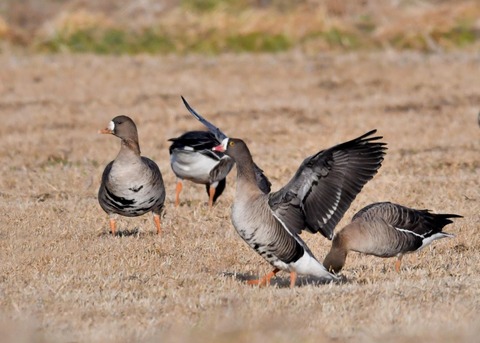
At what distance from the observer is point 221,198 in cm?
1409

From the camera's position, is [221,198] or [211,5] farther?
[211,5]

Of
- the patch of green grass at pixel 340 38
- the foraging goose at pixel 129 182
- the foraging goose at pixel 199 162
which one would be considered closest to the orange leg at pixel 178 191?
the foraging goose at pixel 199 162

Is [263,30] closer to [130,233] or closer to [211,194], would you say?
[211,194]

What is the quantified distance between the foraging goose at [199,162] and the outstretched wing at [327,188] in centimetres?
487

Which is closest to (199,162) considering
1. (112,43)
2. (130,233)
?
(130,233)

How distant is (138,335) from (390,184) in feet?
26.0

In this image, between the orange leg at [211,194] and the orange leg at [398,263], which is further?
the orange leg at [211,194]

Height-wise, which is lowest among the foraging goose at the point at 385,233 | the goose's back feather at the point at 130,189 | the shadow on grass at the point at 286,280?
the shadow on grass at the point at 286,280

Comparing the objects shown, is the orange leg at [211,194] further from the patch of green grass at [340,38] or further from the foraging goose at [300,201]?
the patch of green grass at [340,38]

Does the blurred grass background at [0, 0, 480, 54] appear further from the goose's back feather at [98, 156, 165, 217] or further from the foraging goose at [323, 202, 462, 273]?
the foraging goose at [323, 202, 462, 273]

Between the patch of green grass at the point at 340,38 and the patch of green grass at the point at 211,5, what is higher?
the patch of green grass at the point at 211,5

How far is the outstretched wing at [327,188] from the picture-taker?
8750mm

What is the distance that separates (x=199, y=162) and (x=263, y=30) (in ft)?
51.8

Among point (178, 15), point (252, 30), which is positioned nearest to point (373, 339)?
point (252, 30)
